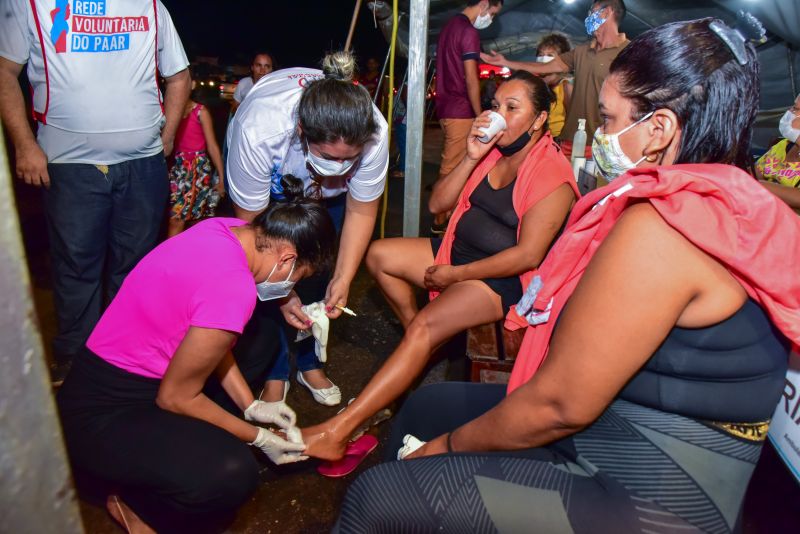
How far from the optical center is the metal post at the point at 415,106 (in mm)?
3133

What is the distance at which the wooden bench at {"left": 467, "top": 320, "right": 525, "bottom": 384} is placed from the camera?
2211mm

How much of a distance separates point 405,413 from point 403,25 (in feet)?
22.6

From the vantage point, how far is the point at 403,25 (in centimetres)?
744

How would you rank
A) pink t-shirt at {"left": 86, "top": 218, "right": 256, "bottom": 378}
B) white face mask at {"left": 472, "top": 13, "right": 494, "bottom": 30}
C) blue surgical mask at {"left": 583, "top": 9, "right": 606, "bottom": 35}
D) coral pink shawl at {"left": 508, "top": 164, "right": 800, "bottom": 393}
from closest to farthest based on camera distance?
coral pink shawl at {"left": 508, "top": 164, "right": 800, "bottom": 393} < pink t-shirt at {"left": 86, "top": 218, "right": 256, "bottom": 378} < blue surgical mask at {"left": 583, "top": 9, "right": 606, "bottom": 35} < white face mask at {"left": 472, "top": 13, "right": 494, "bottom": 30}

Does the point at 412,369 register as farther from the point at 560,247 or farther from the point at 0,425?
the point at 0,425

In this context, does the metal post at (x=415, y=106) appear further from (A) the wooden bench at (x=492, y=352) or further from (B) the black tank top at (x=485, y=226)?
(A) the wooden bench at (x=492, y=352)

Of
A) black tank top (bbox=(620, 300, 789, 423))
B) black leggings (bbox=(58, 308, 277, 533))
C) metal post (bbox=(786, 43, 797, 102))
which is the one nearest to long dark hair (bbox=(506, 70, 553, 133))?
black tank top (bbox=(620, 300, 789, 423))

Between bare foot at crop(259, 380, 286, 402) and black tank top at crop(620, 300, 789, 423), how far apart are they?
1.94 metres

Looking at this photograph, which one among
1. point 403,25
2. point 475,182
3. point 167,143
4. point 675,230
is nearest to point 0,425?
point 675,230

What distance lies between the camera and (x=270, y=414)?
209 cm

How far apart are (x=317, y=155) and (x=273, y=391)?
1.22 m

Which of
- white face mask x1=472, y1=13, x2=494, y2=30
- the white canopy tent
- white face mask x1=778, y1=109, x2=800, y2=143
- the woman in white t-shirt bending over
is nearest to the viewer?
the woman in white t-shirt bending over

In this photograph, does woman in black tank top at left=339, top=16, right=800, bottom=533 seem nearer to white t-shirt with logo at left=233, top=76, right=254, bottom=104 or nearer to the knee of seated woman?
the knee of seated woman

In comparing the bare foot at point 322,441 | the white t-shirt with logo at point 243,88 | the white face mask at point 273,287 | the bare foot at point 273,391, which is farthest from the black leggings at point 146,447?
the white t-shirt with logo at point 243,88
